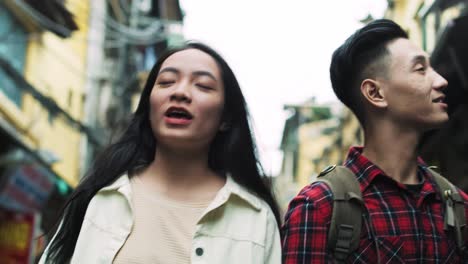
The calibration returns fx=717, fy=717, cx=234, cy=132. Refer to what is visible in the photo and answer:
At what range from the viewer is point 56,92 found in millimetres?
16922

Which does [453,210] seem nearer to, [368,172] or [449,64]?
[368,172]

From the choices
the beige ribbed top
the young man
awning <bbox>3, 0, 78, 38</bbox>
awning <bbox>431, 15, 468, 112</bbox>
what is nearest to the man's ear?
the young man

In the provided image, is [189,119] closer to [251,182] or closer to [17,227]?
[251,182]

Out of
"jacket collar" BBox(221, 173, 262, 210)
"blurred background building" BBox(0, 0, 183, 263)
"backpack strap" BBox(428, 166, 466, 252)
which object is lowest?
"blurred background building" BBox(0, 0, 183, 263)

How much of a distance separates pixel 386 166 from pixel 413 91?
1.07 feet

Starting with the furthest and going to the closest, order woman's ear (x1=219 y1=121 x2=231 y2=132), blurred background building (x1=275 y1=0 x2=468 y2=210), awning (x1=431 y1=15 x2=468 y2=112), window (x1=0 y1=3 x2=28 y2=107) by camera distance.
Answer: window (x1=0 y1=3 x2=28 y2=107) < blurred background building (x1=275 y1=0 x2=468 y2=210) < awning (x1=431 y1=15 x2=468 y2=112) < woman's ear (x1=219 y1=121 x2=231 y2=132)

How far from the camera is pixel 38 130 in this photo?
15.2 meters

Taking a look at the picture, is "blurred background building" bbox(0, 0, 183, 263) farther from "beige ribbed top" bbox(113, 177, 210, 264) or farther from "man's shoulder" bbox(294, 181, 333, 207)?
"man's shoulder" bbox(294, 181, 333, 207)

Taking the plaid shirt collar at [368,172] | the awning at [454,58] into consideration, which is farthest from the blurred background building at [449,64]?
the plaid shirt collar at [368,172]

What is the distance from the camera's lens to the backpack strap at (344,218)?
2.64 metres

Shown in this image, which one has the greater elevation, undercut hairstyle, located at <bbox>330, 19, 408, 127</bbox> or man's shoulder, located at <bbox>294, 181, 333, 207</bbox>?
undercut hairstyle, located at <bbox>330, 19, 408, 127</bbox>

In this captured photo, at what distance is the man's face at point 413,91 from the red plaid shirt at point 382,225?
25 cm

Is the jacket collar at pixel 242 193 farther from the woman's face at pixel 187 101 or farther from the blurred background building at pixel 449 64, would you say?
the blurred background building at pixel 449 64

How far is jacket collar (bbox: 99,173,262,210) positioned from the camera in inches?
120
